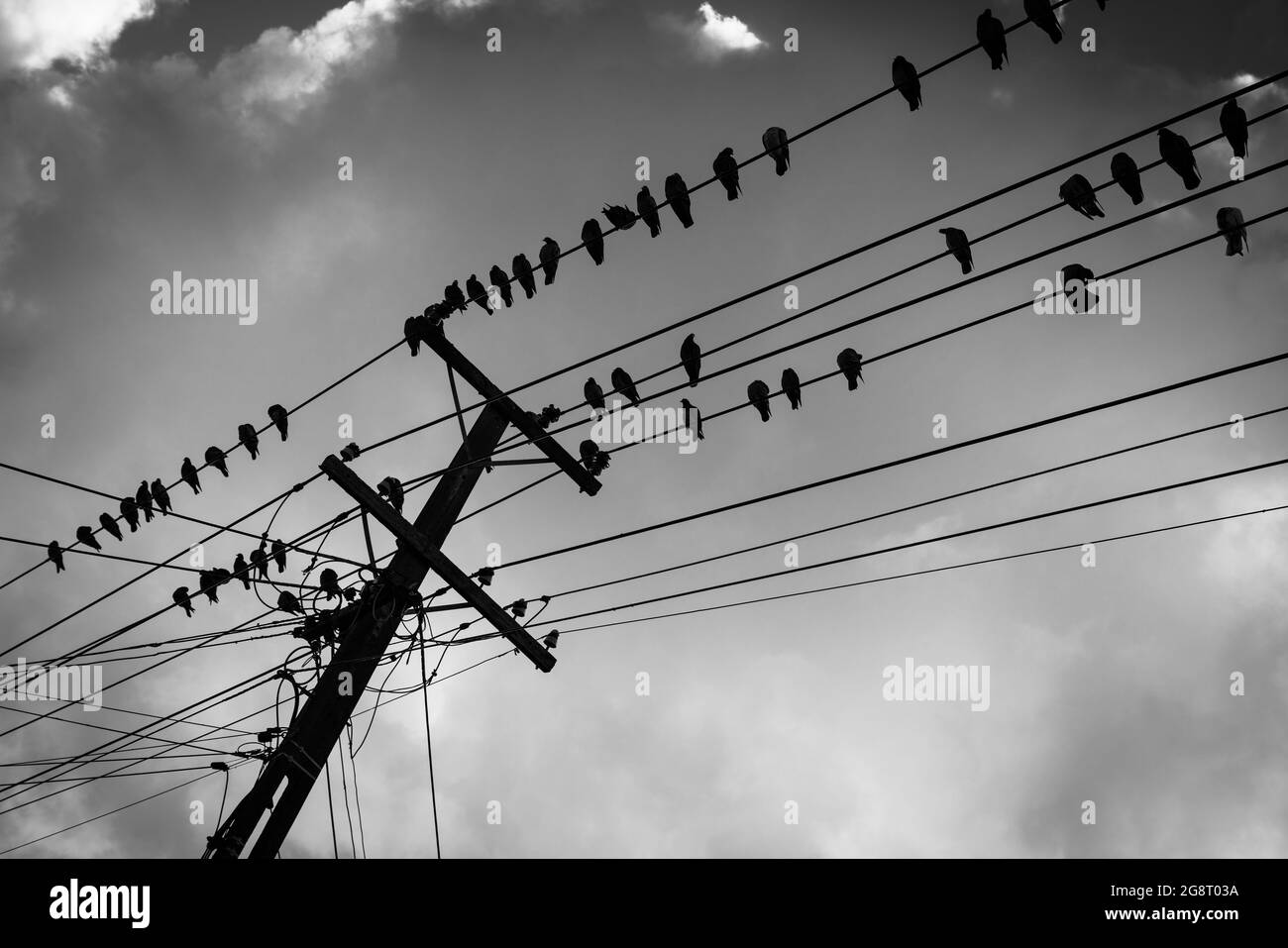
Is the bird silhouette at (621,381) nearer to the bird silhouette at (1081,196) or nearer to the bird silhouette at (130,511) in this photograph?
the bird silhouette at (1081,196)

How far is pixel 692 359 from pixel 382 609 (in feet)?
10.3

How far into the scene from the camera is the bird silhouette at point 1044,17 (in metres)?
5.07

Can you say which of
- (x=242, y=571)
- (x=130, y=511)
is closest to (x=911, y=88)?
(x=242, y=571)

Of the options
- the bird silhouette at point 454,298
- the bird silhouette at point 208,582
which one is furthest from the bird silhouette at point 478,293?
the bird silhouette at point 208,582

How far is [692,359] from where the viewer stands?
22.7 feet

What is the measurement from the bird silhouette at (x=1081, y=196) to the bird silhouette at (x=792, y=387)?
2.21 m

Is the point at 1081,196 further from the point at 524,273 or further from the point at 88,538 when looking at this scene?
the point at 88,538

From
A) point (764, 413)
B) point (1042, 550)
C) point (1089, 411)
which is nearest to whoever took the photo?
point (1089, 411)
